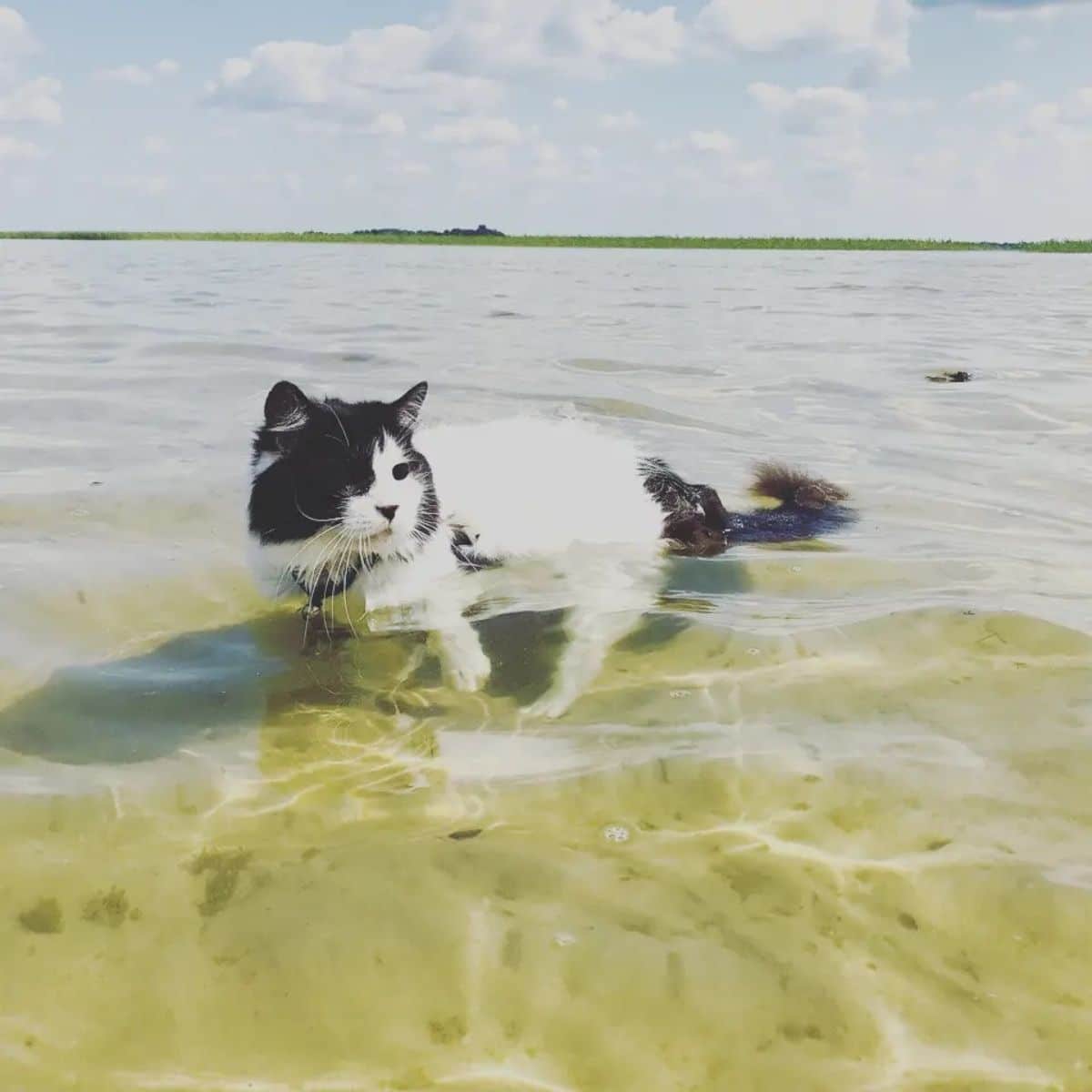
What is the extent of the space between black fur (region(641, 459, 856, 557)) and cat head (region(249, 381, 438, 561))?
5.71 feet

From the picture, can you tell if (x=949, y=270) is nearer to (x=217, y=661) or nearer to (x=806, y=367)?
(x=806, y=367)

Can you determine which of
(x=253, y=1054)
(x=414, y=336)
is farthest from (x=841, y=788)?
(x=414, y=336)

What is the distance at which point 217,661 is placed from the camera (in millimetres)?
4406

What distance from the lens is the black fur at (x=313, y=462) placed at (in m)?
4.14

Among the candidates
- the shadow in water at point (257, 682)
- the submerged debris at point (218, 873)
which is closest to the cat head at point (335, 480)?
the shadow in water at point (257, 682)

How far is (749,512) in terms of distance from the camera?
6.46 m

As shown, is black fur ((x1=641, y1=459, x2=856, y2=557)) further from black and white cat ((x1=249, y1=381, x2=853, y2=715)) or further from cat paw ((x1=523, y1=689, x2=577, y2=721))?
cat paw ((x1=523, y1=689, x2=577, y2=721))

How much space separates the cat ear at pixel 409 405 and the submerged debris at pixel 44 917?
2.41 metres

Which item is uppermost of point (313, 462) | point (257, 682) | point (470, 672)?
point (313, 462)

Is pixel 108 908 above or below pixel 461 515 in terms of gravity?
below

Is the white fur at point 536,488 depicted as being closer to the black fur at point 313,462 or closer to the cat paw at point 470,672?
the black fur at point 313,462

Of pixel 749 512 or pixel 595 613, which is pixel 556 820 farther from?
pixel 749 512

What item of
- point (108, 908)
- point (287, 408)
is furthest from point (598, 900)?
point (287, 408)

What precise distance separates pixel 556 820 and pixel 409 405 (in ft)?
7.01
